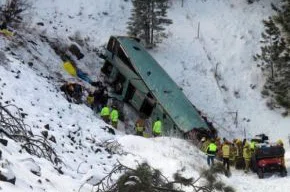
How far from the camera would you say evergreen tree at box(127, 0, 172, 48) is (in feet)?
88.2

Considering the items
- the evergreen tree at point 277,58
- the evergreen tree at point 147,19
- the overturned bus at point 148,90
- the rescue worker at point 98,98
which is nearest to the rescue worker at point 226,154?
the overturned bus at point 148,90

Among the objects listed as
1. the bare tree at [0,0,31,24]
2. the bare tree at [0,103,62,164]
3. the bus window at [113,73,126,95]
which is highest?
the bare tree at [0,0,31,24]

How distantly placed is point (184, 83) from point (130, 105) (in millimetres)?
4643

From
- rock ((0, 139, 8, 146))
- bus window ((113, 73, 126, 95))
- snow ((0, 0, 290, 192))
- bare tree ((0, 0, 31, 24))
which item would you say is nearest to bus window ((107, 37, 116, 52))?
bus window ((113, 73, 126, 95))

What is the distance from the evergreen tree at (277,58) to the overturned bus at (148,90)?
5485mm

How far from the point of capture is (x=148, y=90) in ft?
70.0

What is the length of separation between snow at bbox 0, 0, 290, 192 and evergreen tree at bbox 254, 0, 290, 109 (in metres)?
0.66

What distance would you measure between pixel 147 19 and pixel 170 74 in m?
3.01

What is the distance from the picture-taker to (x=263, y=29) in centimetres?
2869

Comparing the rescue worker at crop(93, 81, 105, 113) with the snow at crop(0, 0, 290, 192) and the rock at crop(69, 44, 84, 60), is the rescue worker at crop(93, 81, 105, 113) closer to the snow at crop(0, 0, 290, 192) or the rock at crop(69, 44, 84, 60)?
the snow at crop(0, 0, 290, 192)

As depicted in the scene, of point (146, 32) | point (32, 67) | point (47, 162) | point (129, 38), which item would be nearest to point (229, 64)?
point (146, 32)

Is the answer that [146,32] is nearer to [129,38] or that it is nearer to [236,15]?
Answer: [129,38]

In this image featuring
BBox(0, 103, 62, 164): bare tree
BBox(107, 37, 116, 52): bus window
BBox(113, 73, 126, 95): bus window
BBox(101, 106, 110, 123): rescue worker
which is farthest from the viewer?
BBox(107, 37, 116, 52): bus window

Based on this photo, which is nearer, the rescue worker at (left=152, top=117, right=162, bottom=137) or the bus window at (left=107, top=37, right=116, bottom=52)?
the rescue worker at (left=152, top=117, right=162, bottom=137)
